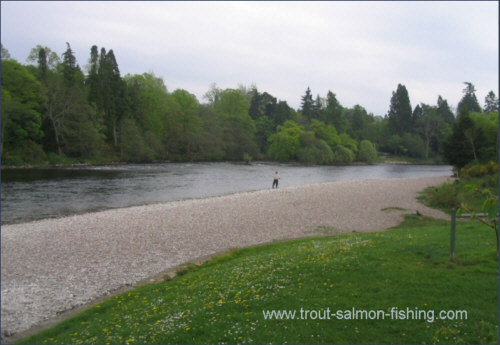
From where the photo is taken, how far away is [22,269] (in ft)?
30.3

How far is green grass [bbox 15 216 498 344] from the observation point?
4641mm

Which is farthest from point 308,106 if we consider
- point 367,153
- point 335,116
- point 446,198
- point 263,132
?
point 446,198

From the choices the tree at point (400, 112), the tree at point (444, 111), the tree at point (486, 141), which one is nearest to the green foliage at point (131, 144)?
the tree at point (486, 141)

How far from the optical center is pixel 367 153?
78.8m

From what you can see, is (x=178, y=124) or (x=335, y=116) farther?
(x=335, y=116)

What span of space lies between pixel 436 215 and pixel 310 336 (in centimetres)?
1635

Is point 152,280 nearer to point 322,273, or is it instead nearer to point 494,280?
point 322,273

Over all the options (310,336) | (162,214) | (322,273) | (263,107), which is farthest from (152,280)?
(263,107)

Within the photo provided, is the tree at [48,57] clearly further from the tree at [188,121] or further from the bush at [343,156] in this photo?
the bush at [343,156]

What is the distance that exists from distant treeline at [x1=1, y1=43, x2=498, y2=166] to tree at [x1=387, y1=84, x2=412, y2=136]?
0.23 m

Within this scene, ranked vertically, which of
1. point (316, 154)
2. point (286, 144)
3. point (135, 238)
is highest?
point (286, 144)

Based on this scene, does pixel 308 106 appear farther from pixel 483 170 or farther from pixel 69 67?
pixel 483 170

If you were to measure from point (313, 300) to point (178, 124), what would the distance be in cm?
6797

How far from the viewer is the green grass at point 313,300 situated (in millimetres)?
4641
